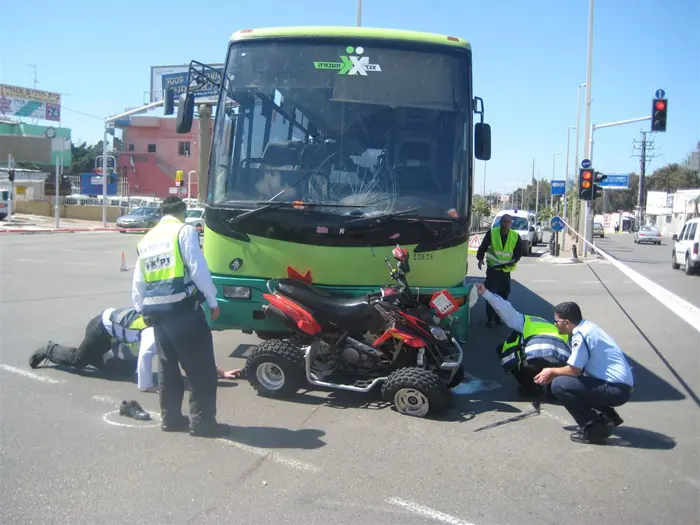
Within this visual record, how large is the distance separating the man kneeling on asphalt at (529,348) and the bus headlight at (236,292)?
2.30m

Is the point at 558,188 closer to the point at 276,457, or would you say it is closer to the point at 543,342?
the point at 543,342

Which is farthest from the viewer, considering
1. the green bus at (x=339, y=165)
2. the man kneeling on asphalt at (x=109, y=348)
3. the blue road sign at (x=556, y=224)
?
the blue road sign at (x=556, y=224)

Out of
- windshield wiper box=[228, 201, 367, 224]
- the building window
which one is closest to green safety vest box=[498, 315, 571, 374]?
windshield wiper box=[228, 201, 367, 224]

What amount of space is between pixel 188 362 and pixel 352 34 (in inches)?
141

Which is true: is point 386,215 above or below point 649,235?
above

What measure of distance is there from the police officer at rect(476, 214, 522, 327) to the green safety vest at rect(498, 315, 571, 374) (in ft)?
11.5

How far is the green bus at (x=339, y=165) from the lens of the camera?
6184mm

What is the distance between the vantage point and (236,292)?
6391 millimetres

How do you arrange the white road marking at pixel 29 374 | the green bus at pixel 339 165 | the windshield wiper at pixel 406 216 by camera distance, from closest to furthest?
the windshield wiper at pixel 406 216, the green bus at pixel 339 165, the white road marking at pixel 29 374

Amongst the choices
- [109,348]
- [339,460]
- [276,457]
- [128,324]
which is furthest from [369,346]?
[109,348]

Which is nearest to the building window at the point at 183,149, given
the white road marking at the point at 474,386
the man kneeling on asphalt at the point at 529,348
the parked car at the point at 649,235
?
the parked car at the point at 649,235

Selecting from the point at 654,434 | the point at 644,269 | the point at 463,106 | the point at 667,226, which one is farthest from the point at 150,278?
the point at 667,226

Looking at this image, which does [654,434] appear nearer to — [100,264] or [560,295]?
[560,295]

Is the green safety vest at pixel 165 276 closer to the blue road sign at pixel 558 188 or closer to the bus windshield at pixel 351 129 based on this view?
the bus windshield at pixel 351 129
